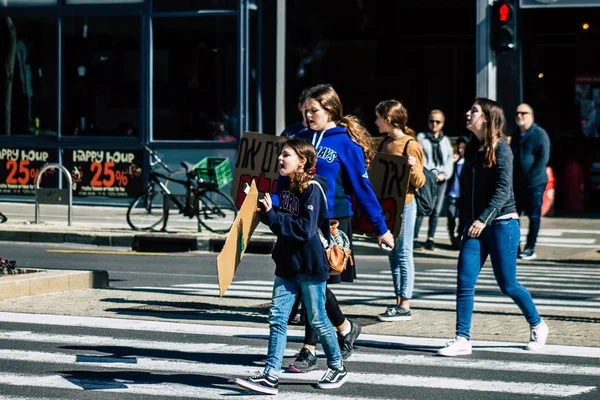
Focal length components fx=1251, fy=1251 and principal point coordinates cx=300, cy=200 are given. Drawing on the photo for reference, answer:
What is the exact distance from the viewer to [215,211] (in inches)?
728

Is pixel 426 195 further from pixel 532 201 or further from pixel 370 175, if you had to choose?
pixel 532 201

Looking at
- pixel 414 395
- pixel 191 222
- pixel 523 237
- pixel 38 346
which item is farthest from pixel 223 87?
pixel 414 395

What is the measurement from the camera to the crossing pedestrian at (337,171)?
7887mm

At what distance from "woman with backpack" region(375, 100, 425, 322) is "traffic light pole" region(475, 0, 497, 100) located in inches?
456

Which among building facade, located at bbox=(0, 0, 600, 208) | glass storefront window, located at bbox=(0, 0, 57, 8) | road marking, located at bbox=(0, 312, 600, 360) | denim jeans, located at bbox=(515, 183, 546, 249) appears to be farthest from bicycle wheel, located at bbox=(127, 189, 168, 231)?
road marking, located at bbox=(0, 312, 600, 360)

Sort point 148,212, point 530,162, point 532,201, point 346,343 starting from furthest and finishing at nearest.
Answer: point 148,212 → point 532,201 → point 530,162 → point 346,343

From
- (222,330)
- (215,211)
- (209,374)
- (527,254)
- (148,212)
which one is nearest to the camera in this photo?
(209,374)

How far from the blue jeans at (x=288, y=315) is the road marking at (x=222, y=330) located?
163 cm

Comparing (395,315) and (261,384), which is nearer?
(261,384)

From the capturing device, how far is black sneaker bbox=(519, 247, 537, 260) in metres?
16.8

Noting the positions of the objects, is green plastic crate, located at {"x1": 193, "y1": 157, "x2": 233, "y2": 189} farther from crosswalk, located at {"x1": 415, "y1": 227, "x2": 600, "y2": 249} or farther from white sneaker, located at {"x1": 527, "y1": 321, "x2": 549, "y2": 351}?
white sneaker, located at {"x1": 527, "y1": 321, "x2": 549, "y2": 351}

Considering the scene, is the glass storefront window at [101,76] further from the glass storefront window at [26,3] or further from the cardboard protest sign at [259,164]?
the cardboard protest sign at [259,164]

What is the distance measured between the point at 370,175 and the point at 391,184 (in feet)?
0.58

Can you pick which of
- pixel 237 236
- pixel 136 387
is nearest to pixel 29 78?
pixel 136 387
